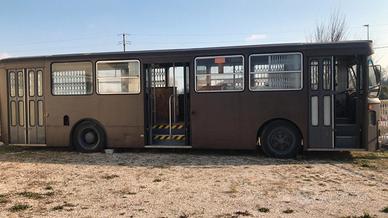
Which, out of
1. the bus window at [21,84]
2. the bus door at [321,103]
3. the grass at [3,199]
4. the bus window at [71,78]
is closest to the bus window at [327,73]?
the bus door at [321,103]

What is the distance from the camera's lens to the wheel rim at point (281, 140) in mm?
12008

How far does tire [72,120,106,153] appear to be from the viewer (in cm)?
1352

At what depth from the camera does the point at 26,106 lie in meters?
14.1

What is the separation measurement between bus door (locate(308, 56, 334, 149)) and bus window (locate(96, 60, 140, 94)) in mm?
4789

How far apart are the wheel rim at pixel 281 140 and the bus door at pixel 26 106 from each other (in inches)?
268

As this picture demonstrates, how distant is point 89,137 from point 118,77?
79.4 inches

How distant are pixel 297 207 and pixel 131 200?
264 cm

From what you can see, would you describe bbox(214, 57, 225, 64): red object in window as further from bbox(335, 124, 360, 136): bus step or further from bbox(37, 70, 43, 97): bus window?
bbox(37, 70, 43, 97): bus window

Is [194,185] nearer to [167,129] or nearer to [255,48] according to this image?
[167,129]

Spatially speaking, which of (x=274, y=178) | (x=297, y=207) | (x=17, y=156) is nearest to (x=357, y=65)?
(x=274, y=178)

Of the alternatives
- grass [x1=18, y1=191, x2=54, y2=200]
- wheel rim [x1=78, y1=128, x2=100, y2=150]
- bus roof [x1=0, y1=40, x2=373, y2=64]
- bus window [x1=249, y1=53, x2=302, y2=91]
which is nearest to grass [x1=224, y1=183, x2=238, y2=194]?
grass [x1=18, y1=191, x2=54, y2=200]

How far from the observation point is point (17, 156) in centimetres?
1290

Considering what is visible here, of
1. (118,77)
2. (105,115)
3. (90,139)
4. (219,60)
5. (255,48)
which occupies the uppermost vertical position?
(255,48)

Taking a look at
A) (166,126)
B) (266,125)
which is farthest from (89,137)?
(266,125)
